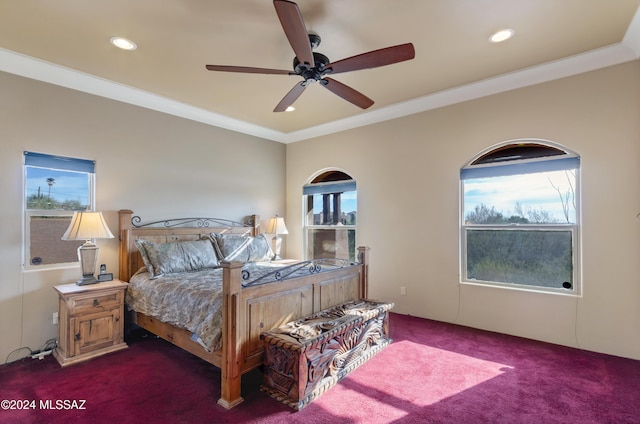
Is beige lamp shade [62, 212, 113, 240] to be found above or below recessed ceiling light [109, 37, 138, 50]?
below

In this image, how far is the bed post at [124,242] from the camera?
364cm

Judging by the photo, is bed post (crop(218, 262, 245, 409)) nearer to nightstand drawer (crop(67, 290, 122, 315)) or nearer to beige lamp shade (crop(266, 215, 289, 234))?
nightstand drawer (crop(67, 290, 122, 315))

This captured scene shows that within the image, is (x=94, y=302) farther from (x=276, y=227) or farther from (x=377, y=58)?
(x=377, y=58)

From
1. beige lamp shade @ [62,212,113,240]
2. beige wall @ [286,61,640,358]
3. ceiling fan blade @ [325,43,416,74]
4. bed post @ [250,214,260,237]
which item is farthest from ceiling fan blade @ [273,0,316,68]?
bed post @ [250,214,260,237]

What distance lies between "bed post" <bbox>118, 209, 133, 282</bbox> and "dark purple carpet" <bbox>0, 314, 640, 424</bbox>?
88cm

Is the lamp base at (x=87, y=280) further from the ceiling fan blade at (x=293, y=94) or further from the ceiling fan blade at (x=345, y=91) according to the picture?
the ceiling fan blade at (x=345, y=91)

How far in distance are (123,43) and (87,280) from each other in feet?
7.58

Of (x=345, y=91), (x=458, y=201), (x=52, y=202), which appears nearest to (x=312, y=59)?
(x=345, y=91)

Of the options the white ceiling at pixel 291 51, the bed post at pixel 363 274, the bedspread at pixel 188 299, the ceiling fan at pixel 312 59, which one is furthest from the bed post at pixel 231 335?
the white ceiling at pixel 291 51

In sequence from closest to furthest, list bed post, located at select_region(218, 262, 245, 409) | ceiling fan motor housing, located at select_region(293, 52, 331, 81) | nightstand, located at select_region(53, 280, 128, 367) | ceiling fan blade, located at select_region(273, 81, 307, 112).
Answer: bed post, located at select_region(218, 262, 245, 409)
ceiling fan motor housing, located at select_region(293, 52, 331, 81)
ceiling fan blade, located at select_region(273, 81, 307, 112)
nightstand, located at select_region(53, 280, 128, 367)

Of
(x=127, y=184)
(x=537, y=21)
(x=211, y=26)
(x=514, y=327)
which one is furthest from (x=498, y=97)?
(x=127, y=184)

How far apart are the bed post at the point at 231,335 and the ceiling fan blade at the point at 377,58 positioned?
5.65 ft

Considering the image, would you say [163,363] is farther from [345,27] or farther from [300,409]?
[345,27]

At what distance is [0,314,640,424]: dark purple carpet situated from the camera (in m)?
2.15
